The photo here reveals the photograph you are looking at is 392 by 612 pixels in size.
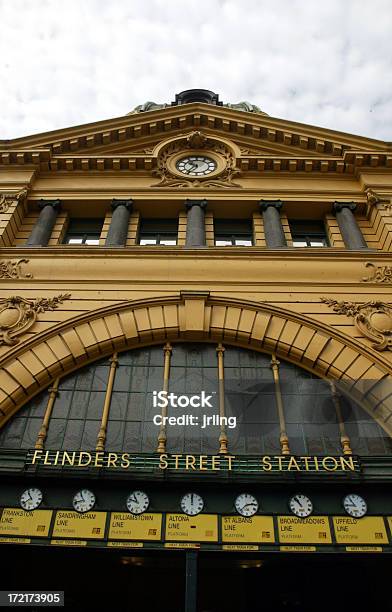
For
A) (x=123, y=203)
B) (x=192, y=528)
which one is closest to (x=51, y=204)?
(x=123, y=203)

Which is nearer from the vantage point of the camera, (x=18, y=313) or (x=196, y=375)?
(x=196, y=375)

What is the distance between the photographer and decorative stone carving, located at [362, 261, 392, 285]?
17.2 meters

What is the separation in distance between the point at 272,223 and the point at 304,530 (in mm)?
12273

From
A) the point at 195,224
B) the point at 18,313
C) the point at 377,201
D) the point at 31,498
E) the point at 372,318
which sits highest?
the point at 377,201

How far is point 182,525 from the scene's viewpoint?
11836mm

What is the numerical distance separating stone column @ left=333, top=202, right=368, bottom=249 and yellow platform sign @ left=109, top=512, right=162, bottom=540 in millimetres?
12796

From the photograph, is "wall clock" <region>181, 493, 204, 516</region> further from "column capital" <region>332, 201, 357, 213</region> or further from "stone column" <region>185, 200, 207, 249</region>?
"column capital" <region>332, 201, 357, 213</region>

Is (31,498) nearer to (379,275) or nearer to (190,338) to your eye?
(190,338)

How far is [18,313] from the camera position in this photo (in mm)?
16109

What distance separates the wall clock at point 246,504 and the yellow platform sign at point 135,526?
2069 millimetres

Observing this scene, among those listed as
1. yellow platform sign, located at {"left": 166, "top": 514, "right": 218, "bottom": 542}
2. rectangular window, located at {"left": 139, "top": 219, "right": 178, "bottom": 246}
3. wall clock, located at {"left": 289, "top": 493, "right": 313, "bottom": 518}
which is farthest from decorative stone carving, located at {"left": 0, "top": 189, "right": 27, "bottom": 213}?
wall clock, located at {"left": 289, "top": 493, "right": 313, "bottom": 518}

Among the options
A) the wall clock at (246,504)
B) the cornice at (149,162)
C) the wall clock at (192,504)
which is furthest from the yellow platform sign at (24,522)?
the cornice at (149,162)

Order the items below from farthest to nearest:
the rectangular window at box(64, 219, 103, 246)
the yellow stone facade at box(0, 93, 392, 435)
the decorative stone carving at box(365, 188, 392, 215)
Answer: the rectangular window at box(64, 219, 103, 246)
the decorative stone carving at box(365, 188, 392, 215)
the yellow stone facade at box(0, 93, 392, 435)

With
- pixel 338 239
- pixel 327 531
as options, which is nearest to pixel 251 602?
pixel 327 531
